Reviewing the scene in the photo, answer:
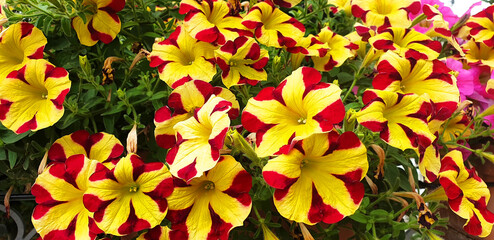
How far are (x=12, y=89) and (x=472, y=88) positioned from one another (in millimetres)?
1043

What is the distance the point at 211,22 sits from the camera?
Result: 2.74ft

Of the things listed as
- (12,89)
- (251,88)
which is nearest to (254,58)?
(251,88)

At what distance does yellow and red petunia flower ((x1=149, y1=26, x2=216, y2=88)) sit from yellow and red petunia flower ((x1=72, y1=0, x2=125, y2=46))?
0.38 feet

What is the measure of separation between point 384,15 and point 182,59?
21.0 inches

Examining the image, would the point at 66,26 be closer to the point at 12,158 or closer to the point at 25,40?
the point at 25,40

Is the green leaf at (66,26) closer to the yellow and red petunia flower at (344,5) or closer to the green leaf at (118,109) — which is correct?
the green leaf at (118,109)

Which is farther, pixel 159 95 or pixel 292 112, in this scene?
pixel 159 95

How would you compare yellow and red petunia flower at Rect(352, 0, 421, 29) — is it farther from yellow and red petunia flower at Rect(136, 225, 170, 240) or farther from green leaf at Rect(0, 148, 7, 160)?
green leaf at Rect(0, 148, 7, 160)

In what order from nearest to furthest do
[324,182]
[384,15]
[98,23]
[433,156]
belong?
[324,182] < [433,156] < [98,23] < [384,15]

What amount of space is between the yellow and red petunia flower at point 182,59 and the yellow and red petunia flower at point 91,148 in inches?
6.2

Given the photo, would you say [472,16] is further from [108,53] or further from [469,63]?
[108,53]

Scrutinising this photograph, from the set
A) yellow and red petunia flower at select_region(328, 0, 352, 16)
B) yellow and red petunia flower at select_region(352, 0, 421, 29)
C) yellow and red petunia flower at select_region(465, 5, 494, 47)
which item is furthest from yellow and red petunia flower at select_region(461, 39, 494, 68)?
yellow and red petunia flower at select_region(328, 0, 352, 16)

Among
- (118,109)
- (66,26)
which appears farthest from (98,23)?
(118,109)

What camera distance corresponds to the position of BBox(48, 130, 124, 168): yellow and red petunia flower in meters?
0.72
